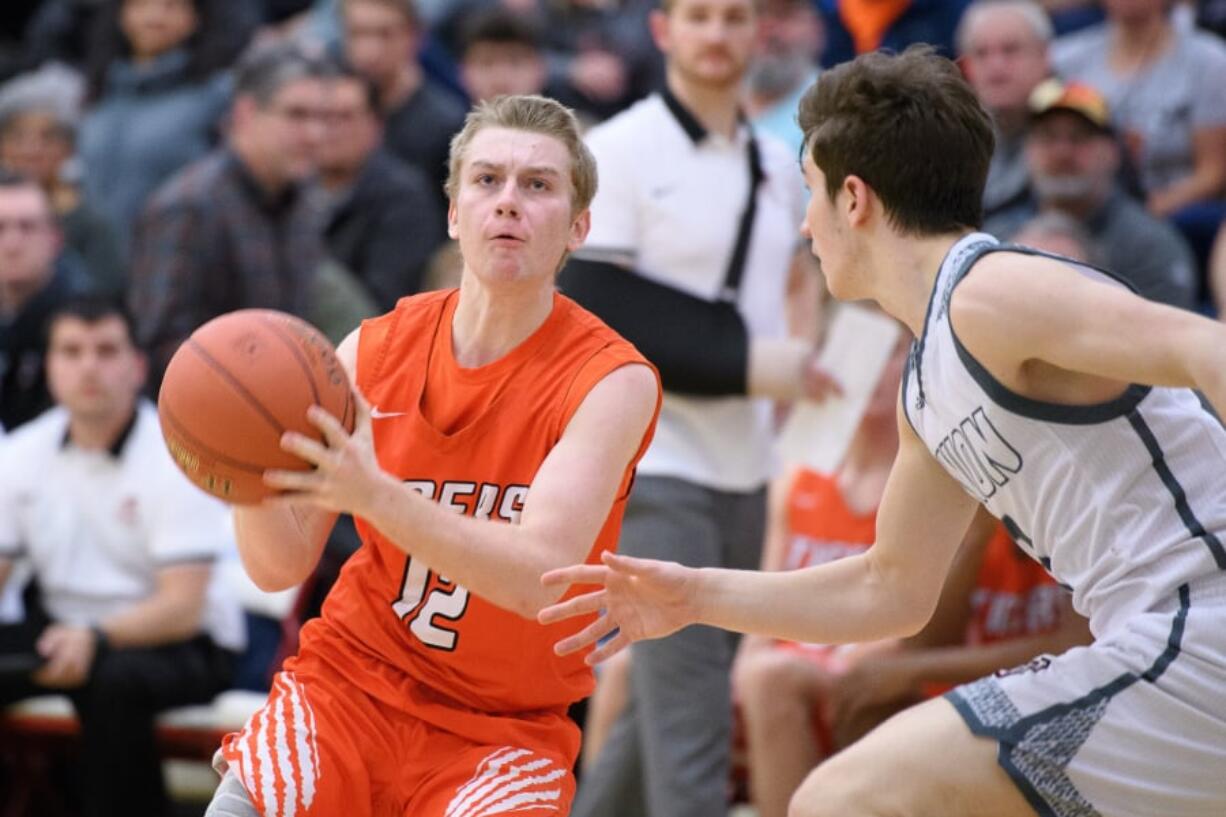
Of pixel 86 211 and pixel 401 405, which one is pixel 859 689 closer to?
pixel 401 405

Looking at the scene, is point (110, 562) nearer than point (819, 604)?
No

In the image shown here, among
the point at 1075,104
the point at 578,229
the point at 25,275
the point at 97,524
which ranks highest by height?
the point at 578,229

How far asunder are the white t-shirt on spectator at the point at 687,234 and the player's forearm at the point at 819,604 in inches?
63.7

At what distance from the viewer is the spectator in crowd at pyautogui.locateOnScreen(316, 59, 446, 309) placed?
8086mm

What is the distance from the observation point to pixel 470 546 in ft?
10.6

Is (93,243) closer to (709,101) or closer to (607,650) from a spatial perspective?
(709,101)

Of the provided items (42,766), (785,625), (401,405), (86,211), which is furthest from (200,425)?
(86,211)

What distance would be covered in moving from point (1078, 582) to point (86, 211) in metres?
6.79

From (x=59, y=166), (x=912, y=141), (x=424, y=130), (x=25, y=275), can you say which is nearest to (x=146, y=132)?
(x=59, y=166)

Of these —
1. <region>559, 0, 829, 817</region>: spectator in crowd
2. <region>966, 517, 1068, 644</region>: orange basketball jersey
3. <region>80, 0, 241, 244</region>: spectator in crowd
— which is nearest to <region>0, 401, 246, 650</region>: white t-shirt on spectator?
<region>559, 0, 829, 817</region>: spectator in crowd

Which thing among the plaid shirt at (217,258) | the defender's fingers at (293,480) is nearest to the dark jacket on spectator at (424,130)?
the plaid shirt at (217,258)

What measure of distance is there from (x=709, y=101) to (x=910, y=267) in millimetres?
2153

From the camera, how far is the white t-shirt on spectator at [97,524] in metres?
6.82

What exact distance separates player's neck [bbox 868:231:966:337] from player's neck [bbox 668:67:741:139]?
2.05 metres
